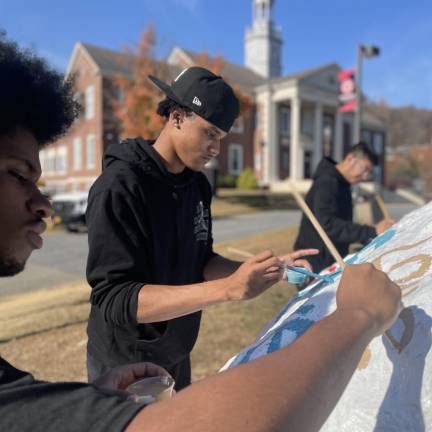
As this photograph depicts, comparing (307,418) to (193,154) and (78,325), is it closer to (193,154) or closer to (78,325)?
(193,154)

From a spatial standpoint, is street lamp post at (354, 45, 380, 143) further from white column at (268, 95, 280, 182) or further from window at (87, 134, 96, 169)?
window at (87, 134, 96, 169)

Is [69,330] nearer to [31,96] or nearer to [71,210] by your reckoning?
[31,96]

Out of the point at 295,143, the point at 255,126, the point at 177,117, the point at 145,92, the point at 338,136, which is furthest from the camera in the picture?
the point at 338,136

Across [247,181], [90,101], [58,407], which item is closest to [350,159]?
[58,407]

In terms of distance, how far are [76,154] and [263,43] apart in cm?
3114

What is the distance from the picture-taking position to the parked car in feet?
48.5

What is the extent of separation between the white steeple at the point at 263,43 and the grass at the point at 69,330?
168ft

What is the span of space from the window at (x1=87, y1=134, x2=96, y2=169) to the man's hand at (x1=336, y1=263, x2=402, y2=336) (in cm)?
3117

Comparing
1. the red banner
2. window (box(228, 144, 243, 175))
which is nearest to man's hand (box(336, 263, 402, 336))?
the red banner

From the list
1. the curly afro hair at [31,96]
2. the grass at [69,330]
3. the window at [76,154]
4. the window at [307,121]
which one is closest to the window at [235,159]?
the window at [307,121]

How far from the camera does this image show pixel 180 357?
6.66 feet

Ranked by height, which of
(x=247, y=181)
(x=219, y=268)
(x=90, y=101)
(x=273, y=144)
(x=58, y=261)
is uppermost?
(x=90, y=101)

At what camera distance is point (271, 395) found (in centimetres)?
68

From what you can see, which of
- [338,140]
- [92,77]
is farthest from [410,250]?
[338,140]
